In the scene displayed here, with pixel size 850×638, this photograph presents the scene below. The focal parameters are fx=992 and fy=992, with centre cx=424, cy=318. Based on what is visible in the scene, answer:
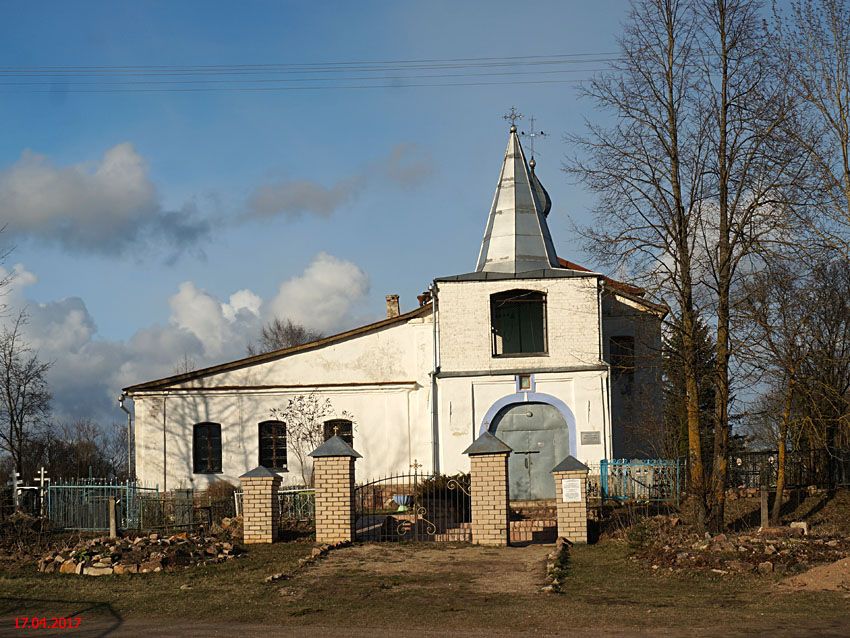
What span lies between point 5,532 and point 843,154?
16.7 meters

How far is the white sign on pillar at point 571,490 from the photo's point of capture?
16.9 m

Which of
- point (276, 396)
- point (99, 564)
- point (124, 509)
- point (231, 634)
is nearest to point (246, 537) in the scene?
point (99, 564)

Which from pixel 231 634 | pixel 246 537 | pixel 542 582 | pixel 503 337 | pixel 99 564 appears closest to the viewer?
pixel 231 634

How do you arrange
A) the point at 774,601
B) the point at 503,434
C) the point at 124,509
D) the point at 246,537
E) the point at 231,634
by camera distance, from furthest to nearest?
the point at 503,434 < the point at 124,509 < the point at 246,537 < the point at 774,601 < the point at 231,634

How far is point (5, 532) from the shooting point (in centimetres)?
1803

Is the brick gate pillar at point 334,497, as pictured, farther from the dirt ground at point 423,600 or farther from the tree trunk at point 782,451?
the tree trunk at point 782,451

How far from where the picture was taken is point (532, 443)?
25.3 metres

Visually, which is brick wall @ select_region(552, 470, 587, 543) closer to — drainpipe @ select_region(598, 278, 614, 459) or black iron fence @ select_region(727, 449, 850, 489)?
drainpipe @ select_region(598, 278, 614, 459)

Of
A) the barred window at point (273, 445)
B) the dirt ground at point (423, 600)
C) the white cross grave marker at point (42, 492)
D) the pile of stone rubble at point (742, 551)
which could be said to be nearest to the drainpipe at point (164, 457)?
the barred window at point (273, 445)

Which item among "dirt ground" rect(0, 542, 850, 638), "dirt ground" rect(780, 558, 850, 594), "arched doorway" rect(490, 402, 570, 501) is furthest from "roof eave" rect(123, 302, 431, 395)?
"dirt ground" rect(780, 558, 850, 594)

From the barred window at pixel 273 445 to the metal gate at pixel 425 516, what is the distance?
496 cm

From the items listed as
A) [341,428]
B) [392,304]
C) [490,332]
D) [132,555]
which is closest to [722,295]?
[490,332]

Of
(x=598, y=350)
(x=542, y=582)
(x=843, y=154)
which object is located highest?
(x=843, y=154)

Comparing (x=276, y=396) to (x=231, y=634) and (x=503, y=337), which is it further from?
(x=231, y=634)
